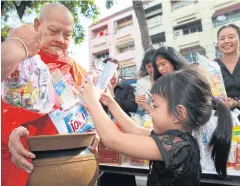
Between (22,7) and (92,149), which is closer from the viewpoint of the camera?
(92,149)

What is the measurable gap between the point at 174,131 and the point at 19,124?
1.98ft

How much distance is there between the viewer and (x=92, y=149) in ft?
3.05

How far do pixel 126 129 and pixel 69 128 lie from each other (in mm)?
462

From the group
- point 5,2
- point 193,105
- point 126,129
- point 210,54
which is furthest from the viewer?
point 210,54

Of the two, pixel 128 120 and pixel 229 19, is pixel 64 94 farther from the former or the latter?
pixel 229 19

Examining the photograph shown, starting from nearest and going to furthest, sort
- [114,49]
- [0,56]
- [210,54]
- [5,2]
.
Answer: [0,56] → [5,2] → [210,54] → [114,49]

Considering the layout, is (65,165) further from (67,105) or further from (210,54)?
(210,54)

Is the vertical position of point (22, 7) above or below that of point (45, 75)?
above

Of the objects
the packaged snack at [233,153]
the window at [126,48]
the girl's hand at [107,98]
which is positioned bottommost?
the packaged snack at [233,153]

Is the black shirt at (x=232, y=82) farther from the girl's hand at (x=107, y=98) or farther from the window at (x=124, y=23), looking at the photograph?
the window at (x=124, y=23)

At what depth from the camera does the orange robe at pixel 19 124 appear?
1000mm

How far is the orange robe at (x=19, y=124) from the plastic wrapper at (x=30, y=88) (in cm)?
3

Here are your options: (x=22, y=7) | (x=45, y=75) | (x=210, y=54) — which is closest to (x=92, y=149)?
(x=45, y=75)

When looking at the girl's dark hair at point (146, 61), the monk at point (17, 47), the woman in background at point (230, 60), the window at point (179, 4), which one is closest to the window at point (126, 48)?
the window at point (179, 4)
